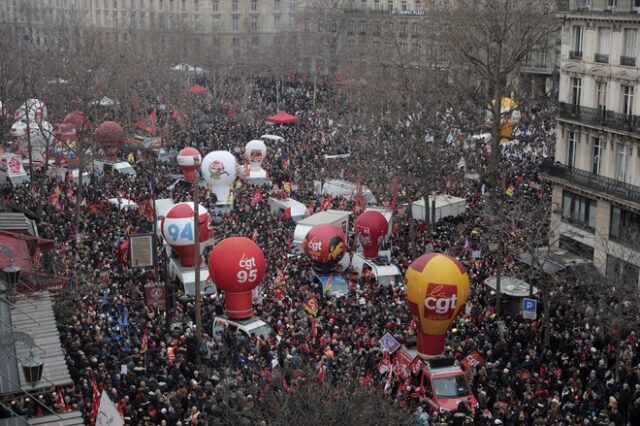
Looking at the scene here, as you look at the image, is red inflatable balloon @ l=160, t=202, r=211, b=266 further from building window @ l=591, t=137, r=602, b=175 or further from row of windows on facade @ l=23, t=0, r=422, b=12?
row of windows on facade @ l=23, t=0, r=422, b=12

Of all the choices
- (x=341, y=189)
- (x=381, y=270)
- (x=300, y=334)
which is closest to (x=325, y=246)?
(x=381, y=270)

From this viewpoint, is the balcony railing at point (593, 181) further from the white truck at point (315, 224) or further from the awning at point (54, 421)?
the awning at point (54, 421)

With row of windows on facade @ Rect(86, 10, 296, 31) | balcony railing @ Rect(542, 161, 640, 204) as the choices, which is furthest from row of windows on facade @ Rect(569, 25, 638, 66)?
row of windows on facade @ Rect(86, 10, 296, 31)

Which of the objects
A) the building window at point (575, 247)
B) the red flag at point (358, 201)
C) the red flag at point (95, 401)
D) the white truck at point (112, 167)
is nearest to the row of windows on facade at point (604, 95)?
the building window at point (575, 247)

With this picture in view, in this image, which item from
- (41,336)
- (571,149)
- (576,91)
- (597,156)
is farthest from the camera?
(571,149)

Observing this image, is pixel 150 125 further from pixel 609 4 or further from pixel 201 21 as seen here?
pixel 201 21
